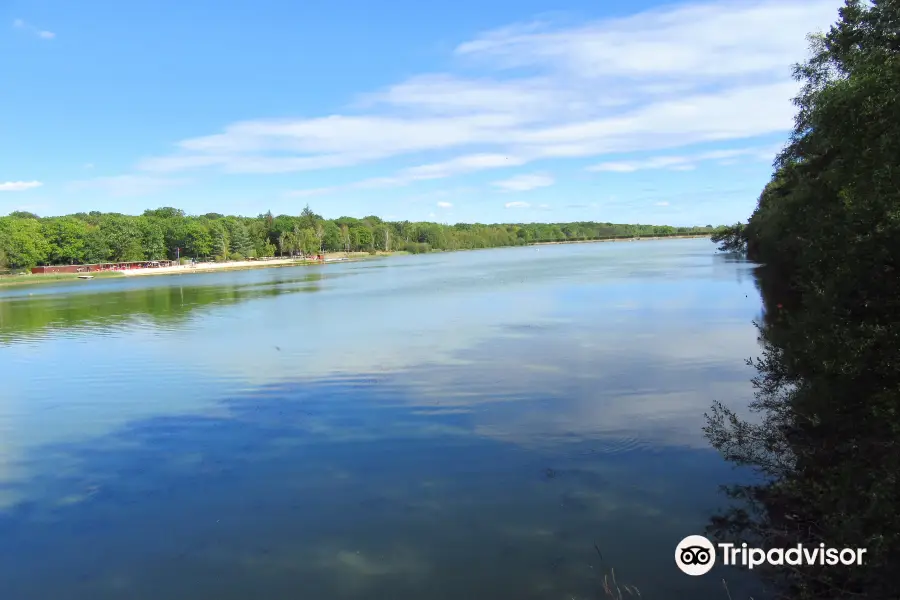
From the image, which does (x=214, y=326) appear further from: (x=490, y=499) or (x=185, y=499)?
(x=490, y=499)

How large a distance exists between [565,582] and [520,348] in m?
13.5

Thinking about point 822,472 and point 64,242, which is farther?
point 64,242

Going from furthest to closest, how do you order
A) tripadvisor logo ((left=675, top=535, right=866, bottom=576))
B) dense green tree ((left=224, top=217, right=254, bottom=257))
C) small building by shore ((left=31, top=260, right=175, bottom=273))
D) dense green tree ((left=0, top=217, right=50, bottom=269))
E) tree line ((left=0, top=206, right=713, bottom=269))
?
dense green tree ((left=224, top=217, right=254, bottom=257)), tree line ((left=0, top=206, right=713, bottom=269)), small building by shore ((left=31, top=260, right=175, bottom=273)), dense green tree ((left=0, top=217, right=50, bottom=269)), tripadvisor logo ((left=675, top=535, right=866, bottom=576))

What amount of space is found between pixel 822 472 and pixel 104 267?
111 m

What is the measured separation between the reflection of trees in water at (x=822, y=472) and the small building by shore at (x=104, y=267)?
106 meters

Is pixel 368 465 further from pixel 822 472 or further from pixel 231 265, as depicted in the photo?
pixel 231 265

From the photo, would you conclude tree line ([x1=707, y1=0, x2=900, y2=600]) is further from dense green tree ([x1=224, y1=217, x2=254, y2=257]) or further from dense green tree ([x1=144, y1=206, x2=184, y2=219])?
dense green tree ([x1=144, y1=206, x2=184, y2=219])

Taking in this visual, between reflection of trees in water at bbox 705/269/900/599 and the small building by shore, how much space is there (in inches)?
4156

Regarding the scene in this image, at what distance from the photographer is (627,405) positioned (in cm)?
1310

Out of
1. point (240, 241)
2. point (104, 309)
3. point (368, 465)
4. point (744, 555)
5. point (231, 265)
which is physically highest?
point (240, 241)

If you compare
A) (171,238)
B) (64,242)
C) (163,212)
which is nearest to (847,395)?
(64,242)

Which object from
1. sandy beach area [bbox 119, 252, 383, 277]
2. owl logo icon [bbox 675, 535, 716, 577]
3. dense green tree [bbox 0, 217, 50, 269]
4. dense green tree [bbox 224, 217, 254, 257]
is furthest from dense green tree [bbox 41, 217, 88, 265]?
owl logo icon [bbox 675, 535, 716, 577]

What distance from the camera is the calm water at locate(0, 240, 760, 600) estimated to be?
7.19 meters

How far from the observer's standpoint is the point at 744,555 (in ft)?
22.9
